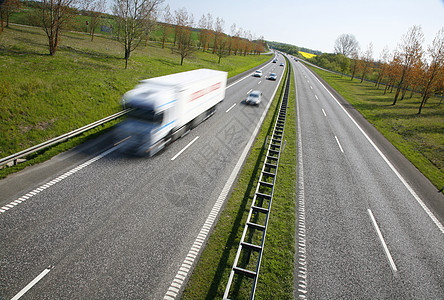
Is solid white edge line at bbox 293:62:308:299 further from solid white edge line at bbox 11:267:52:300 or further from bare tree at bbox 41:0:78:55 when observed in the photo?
bare tree at bbox 41:0:78:55

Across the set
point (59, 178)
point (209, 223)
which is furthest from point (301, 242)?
point (59, 178)

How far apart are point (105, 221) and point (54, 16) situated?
27.9m

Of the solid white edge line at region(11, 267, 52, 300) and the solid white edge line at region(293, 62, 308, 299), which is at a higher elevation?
the solid white edge line at region(293, 62, 308, 299)

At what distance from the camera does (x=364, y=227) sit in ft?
28.9

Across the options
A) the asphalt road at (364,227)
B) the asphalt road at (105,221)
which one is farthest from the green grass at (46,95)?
the asphalt road at (364,227)

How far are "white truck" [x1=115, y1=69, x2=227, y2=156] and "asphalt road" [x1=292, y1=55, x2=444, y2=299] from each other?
734 cm

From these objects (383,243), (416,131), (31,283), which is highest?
(416,131)

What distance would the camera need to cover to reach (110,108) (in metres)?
17.0

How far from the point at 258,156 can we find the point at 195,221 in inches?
253

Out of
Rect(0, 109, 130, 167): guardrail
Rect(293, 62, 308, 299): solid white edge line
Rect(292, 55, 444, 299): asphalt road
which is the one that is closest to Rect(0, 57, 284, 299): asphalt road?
Rect(0, 109, 130, 167): guardrail

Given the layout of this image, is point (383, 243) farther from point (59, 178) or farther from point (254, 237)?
point (59, 178)

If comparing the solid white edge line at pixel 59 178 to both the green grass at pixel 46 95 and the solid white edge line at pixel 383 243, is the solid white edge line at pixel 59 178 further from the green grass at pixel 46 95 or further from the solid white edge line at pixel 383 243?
the solid white edge line at pixel 383 243

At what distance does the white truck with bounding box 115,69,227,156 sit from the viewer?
36.3 ft

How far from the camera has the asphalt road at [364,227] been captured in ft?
21.4
